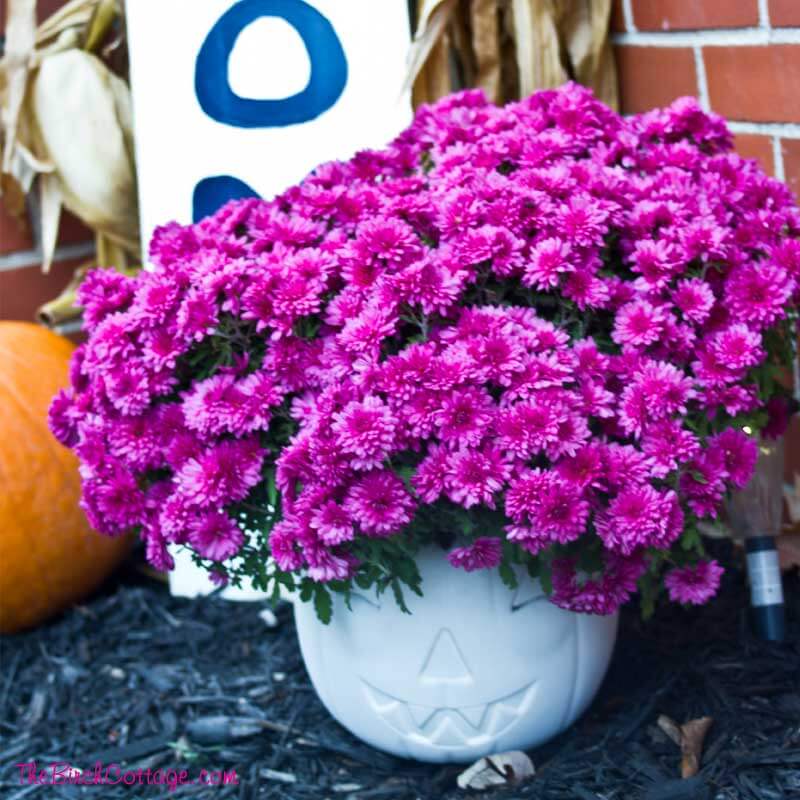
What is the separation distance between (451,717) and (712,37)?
109cm

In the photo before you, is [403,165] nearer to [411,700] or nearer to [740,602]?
[411,700]

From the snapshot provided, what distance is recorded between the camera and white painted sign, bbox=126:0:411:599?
195 centimetres

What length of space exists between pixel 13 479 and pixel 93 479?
613 millimetres

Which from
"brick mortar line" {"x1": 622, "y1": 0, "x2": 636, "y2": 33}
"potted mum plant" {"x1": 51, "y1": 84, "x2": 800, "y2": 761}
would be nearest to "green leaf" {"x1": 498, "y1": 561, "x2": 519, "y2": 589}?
"potted mum plant" {"x1": 51, "y1": 84, "x2": 800, "y2": 761}

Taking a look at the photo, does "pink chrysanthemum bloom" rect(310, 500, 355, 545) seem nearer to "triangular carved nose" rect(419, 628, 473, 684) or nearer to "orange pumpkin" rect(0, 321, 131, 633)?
"triangular carved nose" rect(419, 628, 473, 684)

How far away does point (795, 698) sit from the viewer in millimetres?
1510

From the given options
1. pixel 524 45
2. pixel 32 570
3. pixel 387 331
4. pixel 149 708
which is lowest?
pixel 149 708

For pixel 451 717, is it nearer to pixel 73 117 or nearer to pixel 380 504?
pixel 380 504

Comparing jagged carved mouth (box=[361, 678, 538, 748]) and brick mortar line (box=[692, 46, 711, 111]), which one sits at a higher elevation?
brick mortar line (box=[692, 46, 711, 111])

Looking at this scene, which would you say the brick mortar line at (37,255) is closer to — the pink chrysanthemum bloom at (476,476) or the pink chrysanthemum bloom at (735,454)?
the pink chrysanthemum bloom at (476,476)

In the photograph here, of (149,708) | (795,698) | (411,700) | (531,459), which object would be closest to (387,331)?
(531,459)

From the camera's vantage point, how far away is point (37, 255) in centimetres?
246

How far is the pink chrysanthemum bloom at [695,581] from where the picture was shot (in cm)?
133

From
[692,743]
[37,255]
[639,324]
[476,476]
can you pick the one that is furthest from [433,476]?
[37,255]
